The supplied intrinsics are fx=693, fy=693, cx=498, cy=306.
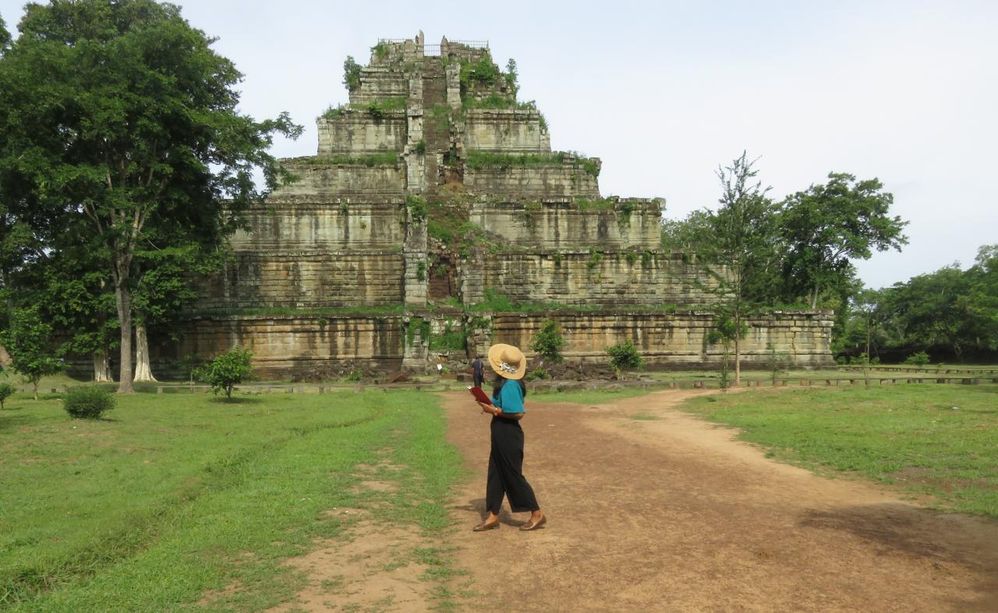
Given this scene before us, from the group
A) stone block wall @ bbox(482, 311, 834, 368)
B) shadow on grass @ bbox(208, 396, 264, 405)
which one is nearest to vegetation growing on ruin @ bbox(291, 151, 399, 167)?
stone block wall @ bbox(482, 311, 834, 368)

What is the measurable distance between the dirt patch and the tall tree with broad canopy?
1750 centimetres

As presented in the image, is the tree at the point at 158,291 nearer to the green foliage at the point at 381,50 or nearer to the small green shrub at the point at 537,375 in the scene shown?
the small green shrub at the point at 537,375

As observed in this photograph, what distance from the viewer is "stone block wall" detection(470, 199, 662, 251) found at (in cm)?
3228

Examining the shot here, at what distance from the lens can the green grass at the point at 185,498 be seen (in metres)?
5.45

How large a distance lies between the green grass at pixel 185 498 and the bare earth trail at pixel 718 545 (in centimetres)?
84

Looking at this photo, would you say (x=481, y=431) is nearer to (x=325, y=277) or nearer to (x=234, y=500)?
(x=234, y=500)

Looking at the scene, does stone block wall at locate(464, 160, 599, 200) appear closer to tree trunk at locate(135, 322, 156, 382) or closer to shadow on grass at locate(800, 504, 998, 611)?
tree trunk at locate(135, 322, 156, 382)

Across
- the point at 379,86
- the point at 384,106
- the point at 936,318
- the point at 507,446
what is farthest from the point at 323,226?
the point at 936,318

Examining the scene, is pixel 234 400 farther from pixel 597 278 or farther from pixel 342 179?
pixel 597 278

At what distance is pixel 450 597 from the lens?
17.4 feet

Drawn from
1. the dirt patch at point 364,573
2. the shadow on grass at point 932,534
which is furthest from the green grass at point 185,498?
the shadow on grass at point 932,534

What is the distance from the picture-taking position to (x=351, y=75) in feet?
128

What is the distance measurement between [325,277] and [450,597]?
85.7 ft

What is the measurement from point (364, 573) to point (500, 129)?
106 ft
